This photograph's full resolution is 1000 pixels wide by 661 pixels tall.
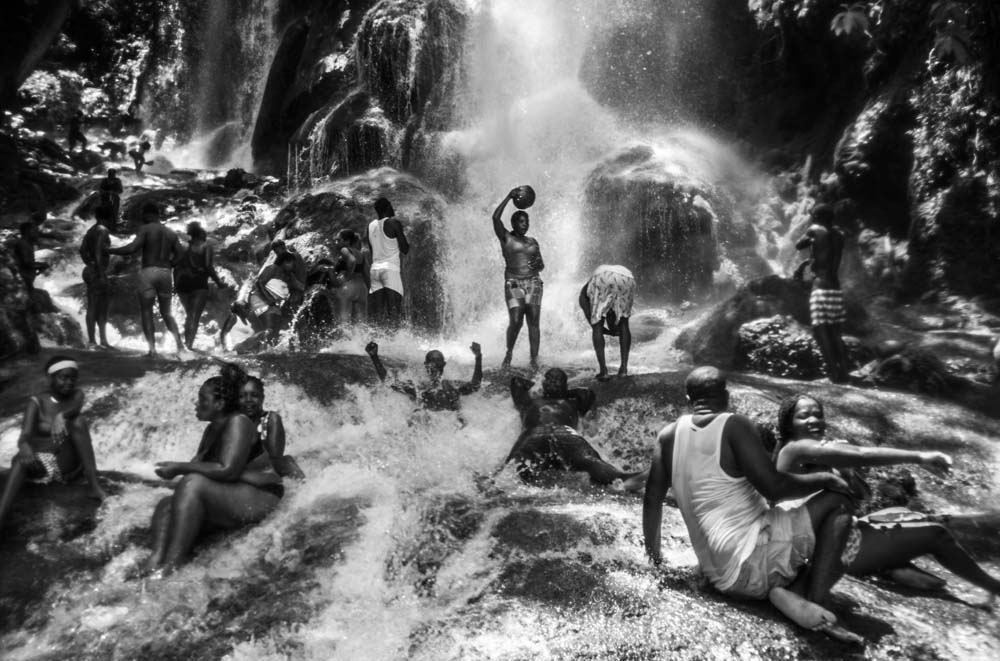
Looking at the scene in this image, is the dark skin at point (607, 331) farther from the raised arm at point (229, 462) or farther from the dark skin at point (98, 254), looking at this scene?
the dark skin at point (98, 254)

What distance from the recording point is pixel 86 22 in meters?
27.5

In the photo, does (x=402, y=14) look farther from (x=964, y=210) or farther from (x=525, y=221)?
(x=964, y=210)

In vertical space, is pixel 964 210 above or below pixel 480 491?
above

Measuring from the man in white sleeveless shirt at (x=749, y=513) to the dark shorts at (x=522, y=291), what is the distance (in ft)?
16.1

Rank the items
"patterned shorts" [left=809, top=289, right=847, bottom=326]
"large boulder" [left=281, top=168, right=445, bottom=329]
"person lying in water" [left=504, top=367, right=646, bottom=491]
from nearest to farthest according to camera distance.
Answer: "person lying in water" [left=504, top=367, right=646, bottom=491] → "patterned shorts" [left=809, top=289, right=847, bottom=326] → "large boulder" [left=281, top=168, right=445, bottom=329]

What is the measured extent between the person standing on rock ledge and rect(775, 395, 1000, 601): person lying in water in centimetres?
469

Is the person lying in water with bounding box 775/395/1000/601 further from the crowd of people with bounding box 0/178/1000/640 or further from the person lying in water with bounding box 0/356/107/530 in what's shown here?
the person lying in water with bounding box 0/356/107/530

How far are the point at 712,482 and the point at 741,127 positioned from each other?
15.9 metres

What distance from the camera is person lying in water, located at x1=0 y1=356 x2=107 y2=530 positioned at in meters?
4.48

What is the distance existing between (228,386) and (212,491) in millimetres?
671

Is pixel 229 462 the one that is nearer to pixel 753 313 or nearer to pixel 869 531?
pixel 869 531

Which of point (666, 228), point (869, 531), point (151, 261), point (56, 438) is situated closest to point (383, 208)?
point (151, 261)

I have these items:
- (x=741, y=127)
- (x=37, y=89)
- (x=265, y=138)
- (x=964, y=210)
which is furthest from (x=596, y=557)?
(x=37, y=89)

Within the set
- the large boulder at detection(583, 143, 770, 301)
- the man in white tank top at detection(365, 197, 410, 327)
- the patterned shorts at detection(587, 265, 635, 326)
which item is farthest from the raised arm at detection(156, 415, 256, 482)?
the large boulder at detection(583, 143, 770, 301)
